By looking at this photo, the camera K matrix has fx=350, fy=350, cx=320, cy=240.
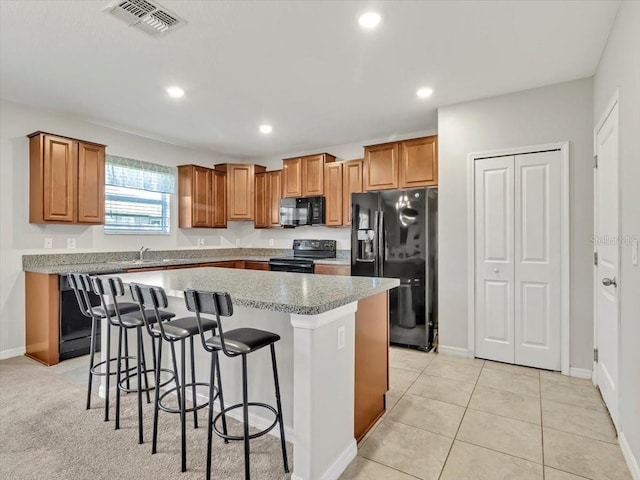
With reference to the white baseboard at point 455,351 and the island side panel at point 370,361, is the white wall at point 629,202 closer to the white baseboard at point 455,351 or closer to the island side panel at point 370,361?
the island side panel at point 370,361

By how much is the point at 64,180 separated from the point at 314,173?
2.98 metres

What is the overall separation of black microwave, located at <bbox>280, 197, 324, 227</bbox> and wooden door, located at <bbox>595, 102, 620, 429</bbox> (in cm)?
314

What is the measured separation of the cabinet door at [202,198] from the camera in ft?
16.9

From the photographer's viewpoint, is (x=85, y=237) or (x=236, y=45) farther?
(x=85, y=237)

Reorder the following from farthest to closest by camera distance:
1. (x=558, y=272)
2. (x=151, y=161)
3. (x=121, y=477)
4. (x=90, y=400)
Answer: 1. (x=151, y=161)
2. (x=558, y=272)
3. (x=90, y=400)
4. (x=121, y=477)

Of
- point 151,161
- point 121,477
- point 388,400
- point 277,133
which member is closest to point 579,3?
point 388,400

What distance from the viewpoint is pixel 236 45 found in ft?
8.28

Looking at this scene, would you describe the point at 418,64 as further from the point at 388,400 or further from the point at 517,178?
the point at 388,400

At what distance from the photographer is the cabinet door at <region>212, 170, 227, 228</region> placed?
545cm

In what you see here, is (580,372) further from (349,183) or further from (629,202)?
(349,183)

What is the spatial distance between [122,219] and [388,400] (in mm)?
3922

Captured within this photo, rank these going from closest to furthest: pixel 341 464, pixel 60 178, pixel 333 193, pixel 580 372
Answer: pixel 341 464
pixel 580 372
pixel 60 178
pixel 333 193

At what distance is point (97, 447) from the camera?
200 centimetres

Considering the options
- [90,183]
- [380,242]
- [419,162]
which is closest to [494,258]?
[380,242]
